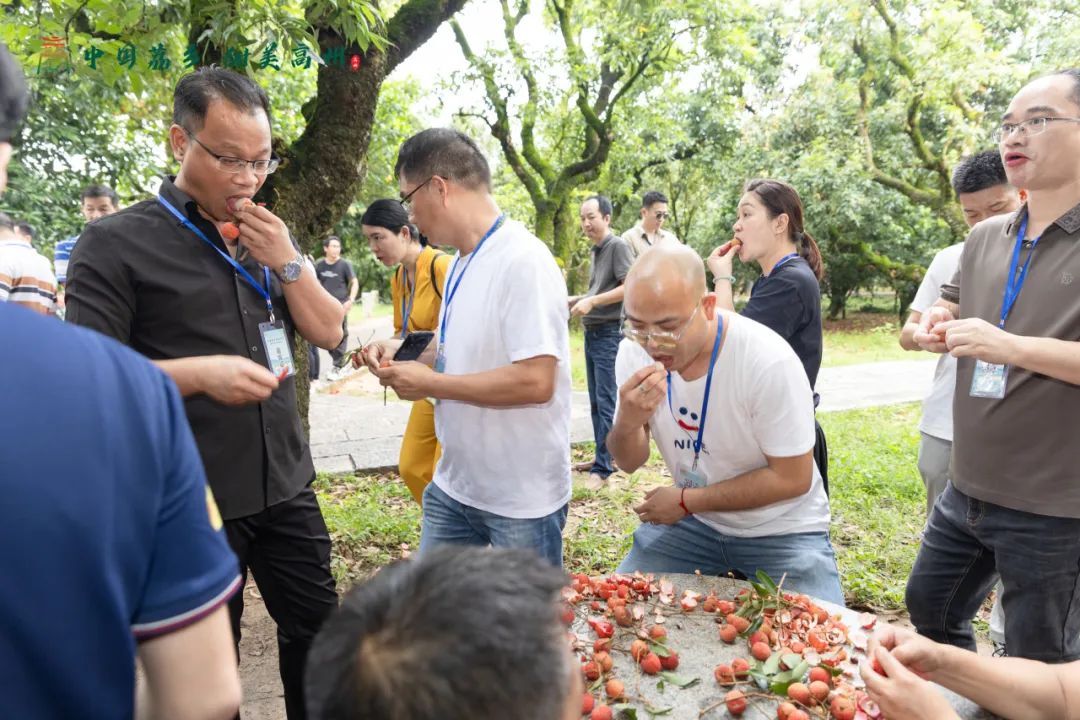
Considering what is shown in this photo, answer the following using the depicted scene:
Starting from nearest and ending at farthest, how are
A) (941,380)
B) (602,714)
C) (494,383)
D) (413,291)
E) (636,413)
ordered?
(602,714) → (494,383) → (636,413) → (941,380) → (413,291)

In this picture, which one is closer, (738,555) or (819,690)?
(819,690)

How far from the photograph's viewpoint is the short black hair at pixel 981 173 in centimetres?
321

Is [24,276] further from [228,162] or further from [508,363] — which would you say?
[508,363]

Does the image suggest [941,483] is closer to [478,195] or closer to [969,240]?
[969,240]

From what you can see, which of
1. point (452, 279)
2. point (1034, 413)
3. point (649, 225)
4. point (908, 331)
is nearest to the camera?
point (1034, 413)

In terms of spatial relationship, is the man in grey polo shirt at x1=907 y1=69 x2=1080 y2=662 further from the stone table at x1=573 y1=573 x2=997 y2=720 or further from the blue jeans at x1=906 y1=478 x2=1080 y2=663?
the stone table at x1=573 y1=573 x2=997 y2=720

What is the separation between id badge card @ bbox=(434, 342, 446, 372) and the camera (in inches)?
102

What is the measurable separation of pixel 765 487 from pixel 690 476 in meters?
0.28

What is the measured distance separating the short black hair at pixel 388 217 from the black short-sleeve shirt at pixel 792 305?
6.16 ft

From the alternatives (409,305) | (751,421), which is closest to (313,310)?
(409,305)

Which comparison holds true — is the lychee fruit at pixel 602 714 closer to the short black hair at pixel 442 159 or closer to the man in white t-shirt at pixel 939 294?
the short black hair at pixel 442 159

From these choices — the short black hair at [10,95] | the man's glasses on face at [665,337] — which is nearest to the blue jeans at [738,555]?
the man's glasses on face at [665,337]

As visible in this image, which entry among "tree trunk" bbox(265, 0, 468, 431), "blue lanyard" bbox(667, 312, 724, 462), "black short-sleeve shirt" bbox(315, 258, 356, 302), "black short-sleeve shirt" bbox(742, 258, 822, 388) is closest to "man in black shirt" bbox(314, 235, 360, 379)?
"black short-sleeve shirt" bbox(315, 258, 356, 302)

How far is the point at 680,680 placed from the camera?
5.46 ft
